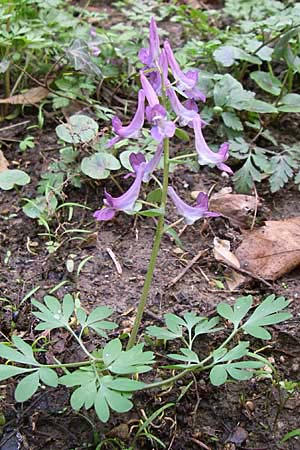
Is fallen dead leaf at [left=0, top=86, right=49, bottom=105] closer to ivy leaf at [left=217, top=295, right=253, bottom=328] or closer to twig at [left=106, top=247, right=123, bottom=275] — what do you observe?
twig at [left=106, top=247, right=123, bottom=275]

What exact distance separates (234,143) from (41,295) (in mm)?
985

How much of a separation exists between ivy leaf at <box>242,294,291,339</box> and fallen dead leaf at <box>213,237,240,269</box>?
495 mm

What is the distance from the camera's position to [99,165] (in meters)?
2.42

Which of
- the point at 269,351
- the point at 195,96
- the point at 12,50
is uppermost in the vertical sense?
the point at 195,96

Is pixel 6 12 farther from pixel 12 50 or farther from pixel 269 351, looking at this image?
pixel 269 351

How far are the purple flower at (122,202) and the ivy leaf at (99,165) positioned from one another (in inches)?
32.8

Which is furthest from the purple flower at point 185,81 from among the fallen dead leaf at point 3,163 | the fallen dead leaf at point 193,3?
the fallen dead leaf at point 193,3

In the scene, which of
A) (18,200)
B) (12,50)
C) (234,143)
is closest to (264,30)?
(234,143)

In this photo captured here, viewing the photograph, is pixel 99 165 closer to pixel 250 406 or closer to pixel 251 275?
pixel 251 275

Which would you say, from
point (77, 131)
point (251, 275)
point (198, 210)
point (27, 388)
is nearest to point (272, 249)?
point (251, 275)

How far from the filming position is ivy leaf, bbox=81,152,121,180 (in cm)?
239

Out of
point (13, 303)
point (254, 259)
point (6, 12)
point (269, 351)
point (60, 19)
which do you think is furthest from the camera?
point (60, 19)

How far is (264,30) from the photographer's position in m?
3.07

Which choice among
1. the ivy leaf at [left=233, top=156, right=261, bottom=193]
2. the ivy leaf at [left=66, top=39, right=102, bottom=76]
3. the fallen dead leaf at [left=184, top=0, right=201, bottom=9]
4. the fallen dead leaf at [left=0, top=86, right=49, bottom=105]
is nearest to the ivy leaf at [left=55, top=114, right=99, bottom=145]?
the ivy leaf at [left=66, top=39, right=102, bottom=76]
